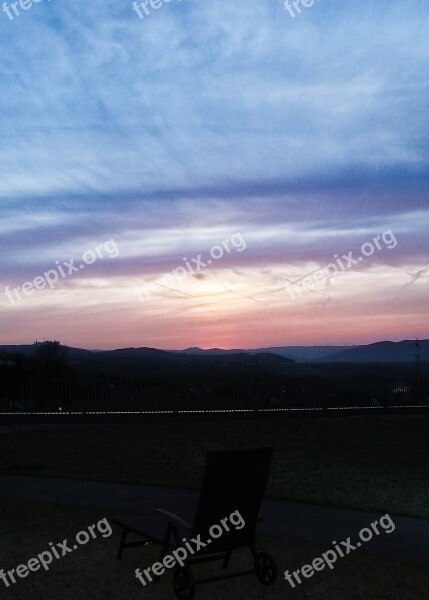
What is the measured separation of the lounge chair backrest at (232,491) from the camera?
650cm

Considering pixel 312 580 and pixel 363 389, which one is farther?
pixel 363 389

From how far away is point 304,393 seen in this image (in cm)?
3350

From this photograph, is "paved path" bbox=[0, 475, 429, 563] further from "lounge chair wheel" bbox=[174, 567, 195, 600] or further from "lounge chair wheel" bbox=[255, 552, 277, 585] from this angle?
"lounge chair wheel" bbox=[174, 567, 195, 600]

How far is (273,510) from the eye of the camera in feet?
34.2

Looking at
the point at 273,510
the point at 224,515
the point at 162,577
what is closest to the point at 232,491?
the point at 224,515

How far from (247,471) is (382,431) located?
1920 cm

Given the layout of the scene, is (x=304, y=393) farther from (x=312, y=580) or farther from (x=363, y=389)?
(x=312, y=580)

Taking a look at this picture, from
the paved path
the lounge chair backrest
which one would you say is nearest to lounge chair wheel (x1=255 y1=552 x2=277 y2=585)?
the lounge chair backrest

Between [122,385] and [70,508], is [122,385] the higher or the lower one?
the higher one

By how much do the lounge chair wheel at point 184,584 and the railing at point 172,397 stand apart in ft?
68.8

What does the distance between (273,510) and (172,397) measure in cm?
2049

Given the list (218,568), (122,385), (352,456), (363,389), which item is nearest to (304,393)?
(363,389)

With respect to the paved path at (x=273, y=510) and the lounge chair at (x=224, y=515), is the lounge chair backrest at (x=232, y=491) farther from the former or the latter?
the paved path at (x=273, y=510)

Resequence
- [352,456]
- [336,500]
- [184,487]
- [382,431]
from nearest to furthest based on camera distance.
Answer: [336,500]
[184,487]
[352,456]
[382,431]
